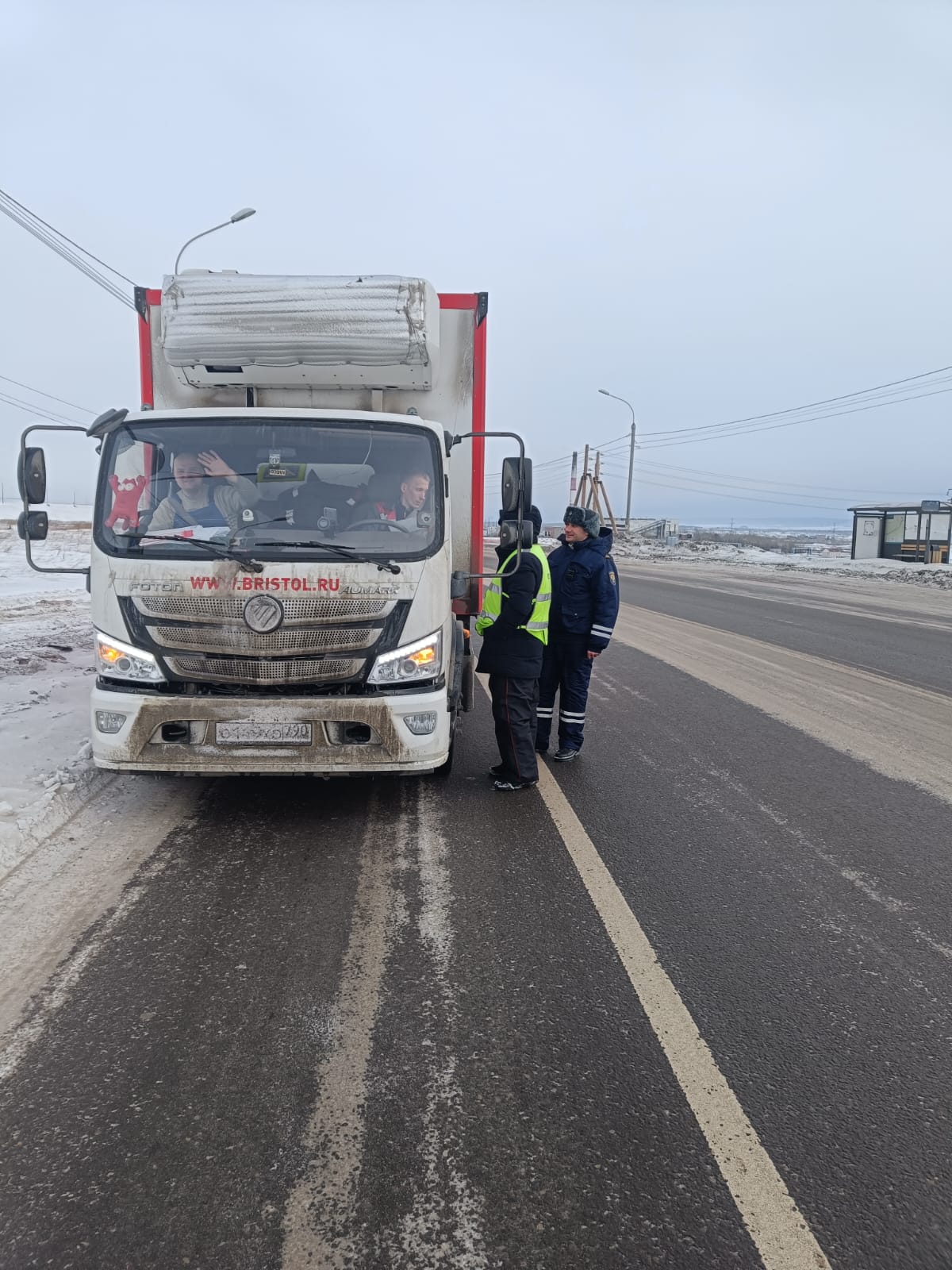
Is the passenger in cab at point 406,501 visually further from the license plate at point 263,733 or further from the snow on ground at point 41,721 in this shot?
the snow on ground at point 41,721

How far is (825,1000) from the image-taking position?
2.88m

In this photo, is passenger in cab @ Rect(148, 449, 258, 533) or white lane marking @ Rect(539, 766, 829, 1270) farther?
passenger in cab @ Rect(148, 449, 258, 533)

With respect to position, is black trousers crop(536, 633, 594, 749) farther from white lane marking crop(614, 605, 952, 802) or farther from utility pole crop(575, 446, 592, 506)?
utility pole crop(575, 446, 592, 506)

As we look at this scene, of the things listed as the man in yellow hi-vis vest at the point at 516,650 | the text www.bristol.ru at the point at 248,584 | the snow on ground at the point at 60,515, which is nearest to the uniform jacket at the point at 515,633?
the man in yellow hi-vis vest at the point at 516,650

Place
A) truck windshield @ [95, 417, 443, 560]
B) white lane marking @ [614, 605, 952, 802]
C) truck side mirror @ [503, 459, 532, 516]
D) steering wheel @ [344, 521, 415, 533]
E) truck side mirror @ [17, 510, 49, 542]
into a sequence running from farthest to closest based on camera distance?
white lane marking @ [614, 605, 952, 802] → truck side mirror @ [503, 459, 532, 516] → truck side mirror @ [17, 510, 49, 542] → steering wheel @ [344, 521, 415, 533] → truck windshield @ [95, 417, 443, 560]

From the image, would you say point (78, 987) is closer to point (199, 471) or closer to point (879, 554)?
point (199, 471)

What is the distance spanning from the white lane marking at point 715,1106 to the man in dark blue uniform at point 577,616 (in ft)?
7.12

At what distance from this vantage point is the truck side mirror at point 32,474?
184 inches

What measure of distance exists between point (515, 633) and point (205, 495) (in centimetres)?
206

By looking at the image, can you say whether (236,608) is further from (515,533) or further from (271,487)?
(515,533)

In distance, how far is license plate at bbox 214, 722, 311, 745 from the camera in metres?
4.05

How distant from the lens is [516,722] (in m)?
5.06

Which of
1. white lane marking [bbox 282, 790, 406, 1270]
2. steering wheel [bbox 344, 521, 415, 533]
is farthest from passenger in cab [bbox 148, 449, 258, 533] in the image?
white lane marking [bbox 282, 790, 406, 1270]

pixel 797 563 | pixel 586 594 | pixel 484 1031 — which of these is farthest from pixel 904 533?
pixel 484 1031
